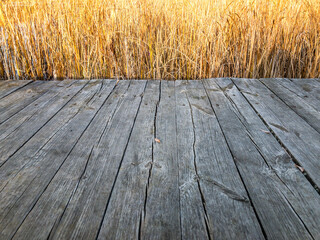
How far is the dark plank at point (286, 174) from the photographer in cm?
89

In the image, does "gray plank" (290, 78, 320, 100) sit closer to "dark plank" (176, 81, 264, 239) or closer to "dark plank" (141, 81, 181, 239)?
"dark plank" (176, 81, 264, 239)

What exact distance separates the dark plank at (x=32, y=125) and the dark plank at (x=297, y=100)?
1429 millimetres

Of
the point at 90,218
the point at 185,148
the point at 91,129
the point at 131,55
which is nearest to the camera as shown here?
the point at 90,218

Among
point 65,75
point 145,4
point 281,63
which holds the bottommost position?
point 65,75

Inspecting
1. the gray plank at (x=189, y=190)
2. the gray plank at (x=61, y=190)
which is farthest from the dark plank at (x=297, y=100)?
the gray plank at (x=61, y=190)

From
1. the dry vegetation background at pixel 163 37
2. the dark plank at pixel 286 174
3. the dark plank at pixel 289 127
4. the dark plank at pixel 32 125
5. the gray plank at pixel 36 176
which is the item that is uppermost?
the dry vegetation background at pixel 163 37

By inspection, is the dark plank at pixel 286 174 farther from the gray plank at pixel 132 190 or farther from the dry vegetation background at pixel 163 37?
the dry vegetation background at pixel 163 37

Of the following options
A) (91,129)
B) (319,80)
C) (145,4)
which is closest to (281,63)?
(319,80)

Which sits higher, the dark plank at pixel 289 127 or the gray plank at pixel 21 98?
the dark plank at pixel 289 127

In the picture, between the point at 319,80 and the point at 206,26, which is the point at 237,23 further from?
the point at 319,80

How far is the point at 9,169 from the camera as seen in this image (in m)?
1.15

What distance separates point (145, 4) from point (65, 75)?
3.05ft

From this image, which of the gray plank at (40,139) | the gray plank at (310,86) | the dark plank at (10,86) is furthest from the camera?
the dark plank at (10,86)

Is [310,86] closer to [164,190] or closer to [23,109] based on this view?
[164,190]
